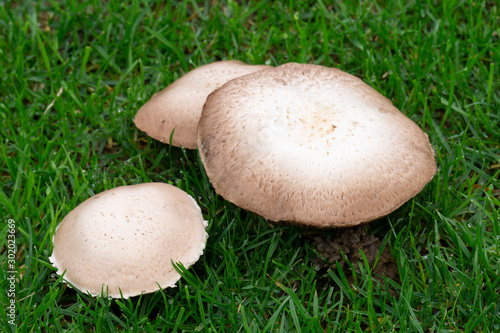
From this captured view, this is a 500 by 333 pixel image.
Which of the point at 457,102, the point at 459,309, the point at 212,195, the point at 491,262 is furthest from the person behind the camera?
the point at 457,102

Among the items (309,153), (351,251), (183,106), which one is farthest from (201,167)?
(351,251)

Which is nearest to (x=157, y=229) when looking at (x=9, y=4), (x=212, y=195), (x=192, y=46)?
(x=212, y=195)

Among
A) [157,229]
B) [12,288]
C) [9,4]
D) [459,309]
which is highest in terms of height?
[9,4]

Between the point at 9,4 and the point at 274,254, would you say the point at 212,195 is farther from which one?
the point at 9,4

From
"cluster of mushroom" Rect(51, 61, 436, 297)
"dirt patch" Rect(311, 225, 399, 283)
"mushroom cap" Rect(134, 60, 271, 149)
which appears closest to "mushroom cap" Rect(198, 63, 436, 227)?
"cluster of mushroom" Rect(51, 61, 436, 297)

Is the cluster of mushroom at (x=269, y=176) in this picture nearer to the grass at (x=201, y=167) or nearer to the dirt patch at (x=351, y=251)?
the grass at (x=201, y=167)

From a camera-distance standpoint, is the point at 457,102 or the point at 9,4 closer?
the point at 457,102

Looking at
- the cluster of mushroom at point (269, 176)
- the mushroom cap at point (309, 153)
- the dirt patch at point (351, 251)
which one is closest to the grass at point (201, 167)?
the dirt patch at point (351, 251)

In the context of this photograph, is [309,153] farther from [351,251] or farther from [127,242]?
[127,242]
